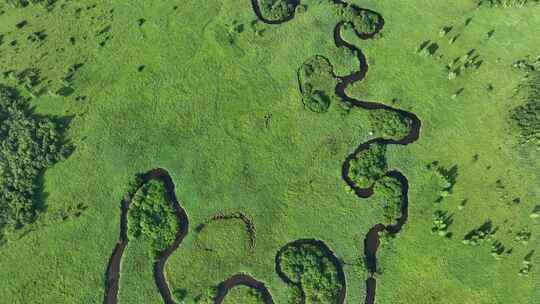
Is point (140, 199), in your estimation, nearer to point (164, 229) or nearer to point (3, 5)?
point (164, 229)

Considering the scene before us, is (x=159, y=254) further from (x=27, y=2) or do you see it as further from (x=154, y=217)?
(x=27, y=2)

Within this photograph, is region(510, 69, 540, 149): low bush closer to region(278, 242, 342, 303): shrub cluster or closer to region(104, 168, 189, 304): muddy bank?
region(278, 242, 342, 303): shrub cluster

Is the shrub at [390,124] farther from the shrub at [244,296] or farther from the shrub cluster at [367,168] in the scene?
the shrub at [244,296]

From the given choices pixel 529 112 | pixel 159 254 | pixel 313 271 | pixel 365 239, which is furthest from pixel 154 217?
pixel 529 112

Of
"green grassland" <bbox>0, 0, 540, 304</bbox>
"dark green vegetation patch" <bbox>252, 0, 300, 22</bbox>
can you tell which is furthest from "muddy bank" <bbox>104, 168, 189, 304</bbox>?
"dark green vegetation patch" <bbox>252, 0, 300, 22</bbox>

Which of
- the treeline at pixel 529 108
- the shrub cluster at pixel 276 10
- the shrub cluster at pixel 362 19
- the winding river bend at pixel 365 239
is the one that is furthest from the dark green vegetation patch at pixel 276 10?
the treeline at pixel 529 108

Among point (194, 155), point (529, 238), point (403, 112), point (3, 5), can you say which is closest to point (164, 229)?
point (194, 155)
